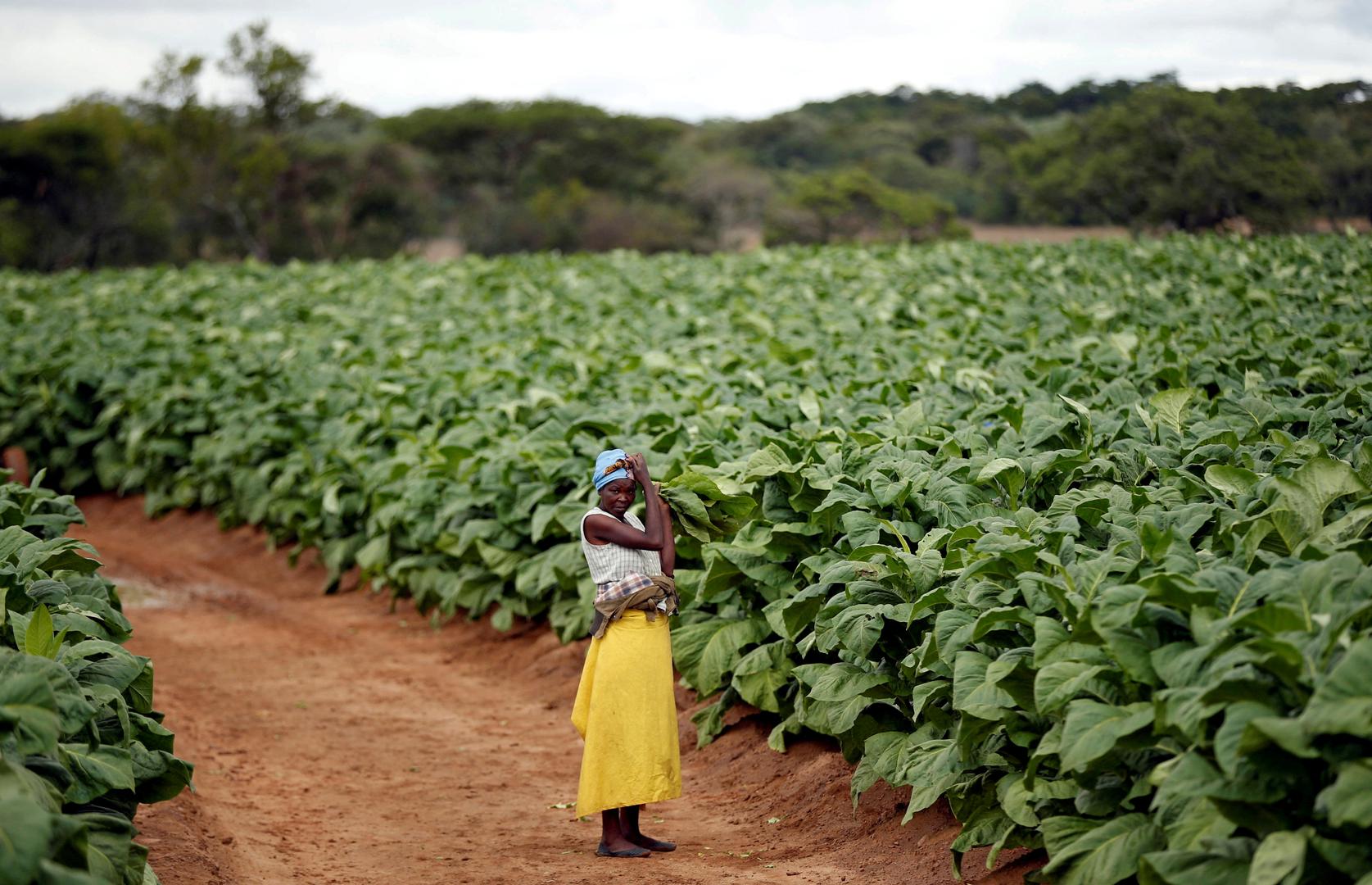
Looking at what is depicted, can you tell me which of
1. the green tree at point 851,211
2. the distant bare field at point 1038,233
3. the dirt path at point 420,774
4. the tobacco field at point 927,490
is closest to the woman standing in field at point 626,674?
the dirt path at point 420,774

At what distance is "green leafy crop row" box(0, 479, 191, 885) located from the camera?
111 inches

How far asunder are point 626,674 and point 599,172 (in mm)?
50719

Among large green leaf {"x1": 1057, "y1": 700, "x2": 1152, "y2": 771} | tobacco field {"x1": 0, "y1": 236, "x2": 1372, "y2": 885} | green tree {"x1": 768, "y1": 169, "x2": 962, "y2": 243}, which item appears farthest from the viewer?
green tree {"x1": 768, "y1": 169, "x2": 962, "y2": 243}

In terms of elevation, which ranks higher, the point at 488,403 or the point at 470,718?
the point at 488,403

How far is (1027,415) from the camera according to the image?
6.04 m

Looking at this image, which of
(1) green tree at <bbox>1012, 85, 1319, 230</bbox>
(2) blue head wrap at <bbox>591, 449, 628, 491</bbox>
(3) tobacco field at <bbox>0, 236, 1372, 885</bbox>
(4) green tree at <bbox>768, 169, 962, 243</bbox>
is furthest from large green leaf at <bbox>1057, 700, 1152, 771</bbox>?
(4) green tree at <bbox>768, 169, 962, 243</bbox>

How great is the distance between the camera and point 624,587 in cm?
470

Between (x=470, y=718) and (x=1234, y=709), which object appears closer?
(x=1234, y=709)

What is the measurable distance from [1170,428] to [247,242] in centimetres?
4477

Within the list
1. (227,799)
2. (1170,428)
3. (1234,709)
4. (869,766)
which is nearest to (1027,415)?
(1170,428)

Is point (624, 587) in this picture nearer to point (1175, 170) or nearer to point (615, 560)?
point (615, 560)

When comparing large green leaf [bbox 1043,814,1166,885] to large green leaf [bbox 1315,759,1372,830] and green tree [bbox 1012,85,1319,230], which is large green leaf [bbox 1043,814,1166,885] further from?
green tree [bbox 1012,85,1319,230]

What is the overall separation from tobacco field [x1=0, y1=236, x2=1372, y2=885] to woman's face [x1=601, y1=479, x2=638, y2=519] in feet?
2.34

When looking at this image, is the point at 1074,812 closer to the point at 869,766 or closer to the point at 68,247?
the point at 869,766
